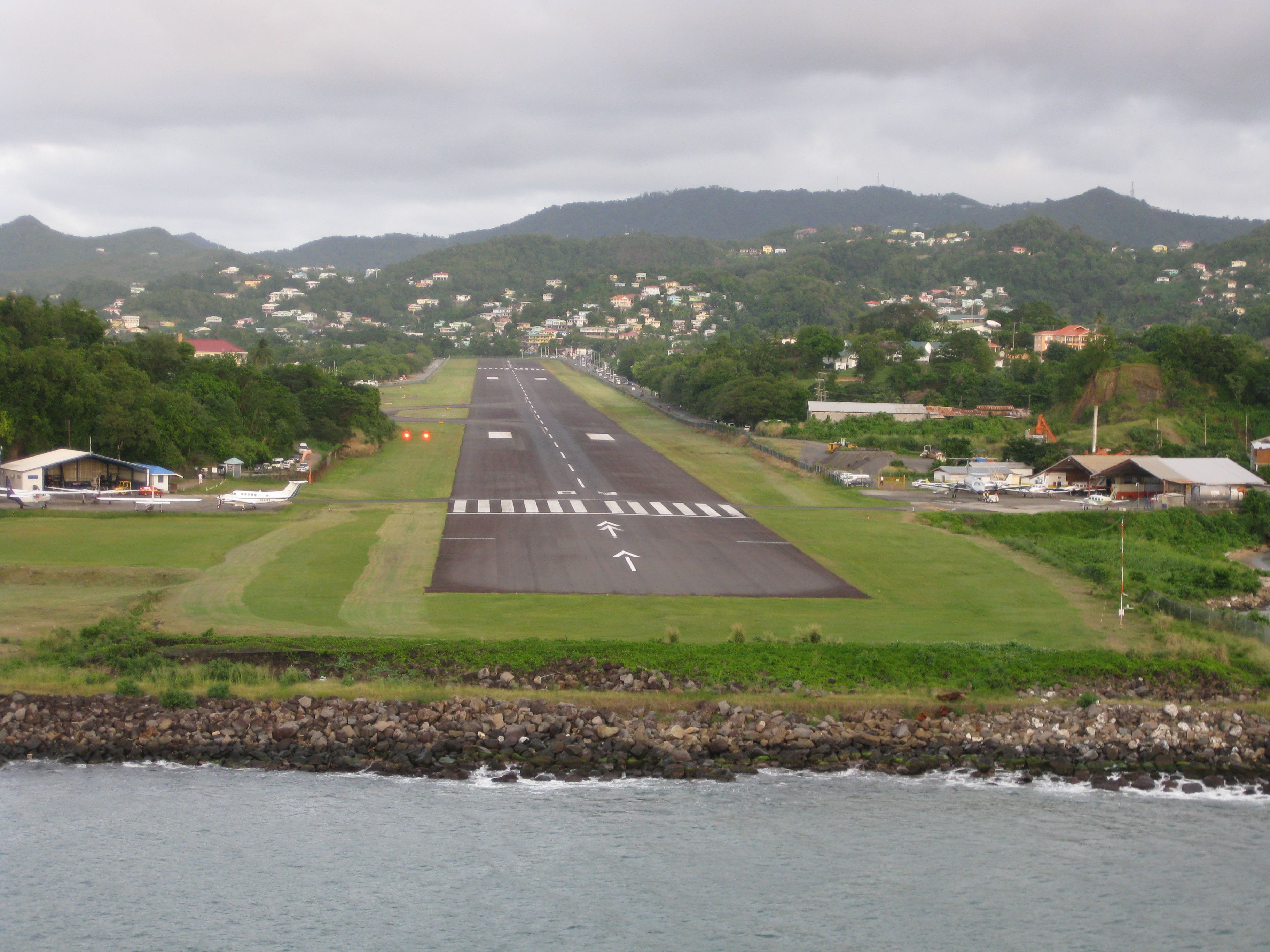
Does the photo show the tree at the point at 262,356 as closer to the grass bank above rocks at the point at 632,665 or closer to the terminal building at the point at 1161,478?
the terminal building at the point at 1161,478

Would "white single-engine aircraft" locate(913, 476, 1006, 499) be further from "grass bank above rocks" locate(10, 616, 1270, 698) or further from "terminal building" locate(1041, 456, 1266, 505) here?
"grass bank above rocks" locate(10, 616, 1270, 698)

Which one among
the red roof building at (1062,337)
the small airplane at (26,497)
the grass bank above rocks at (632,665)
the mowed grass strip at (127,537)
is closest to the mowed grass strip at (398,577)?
the grass bank above rocks at (632,665)

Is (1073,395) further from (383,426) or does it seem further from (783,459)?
(383,426)

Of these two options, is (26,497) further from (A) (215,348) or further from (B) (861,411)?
(A) (215,348)

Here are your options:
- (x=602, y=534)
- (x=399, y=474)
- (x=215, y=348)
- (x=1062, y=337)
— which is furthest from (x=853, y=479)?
(x=215, y=348)

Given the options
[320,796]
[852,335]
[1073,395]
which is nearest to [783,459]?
[1073,395]

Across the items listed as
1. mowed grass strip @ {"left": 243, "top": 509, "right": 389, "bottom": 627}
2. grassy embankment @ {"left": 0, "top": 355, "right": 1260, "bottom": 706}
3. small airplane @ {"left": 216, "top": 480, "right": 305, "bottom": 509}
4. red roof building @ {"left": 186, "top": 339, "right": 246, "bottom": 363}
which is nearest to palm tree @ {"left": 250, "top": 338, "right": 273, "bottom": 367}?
small airplane @ {"left": 216, "top": 480, "right": 305, "bottom": 509}

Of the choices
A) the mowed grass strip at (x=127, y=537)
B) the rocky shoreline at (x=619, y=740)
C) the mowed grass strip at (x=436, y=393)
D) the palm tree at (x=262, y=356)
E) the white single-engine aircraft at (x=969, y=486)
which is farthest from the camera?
the mowed grass strip at (x=436, y=393)
